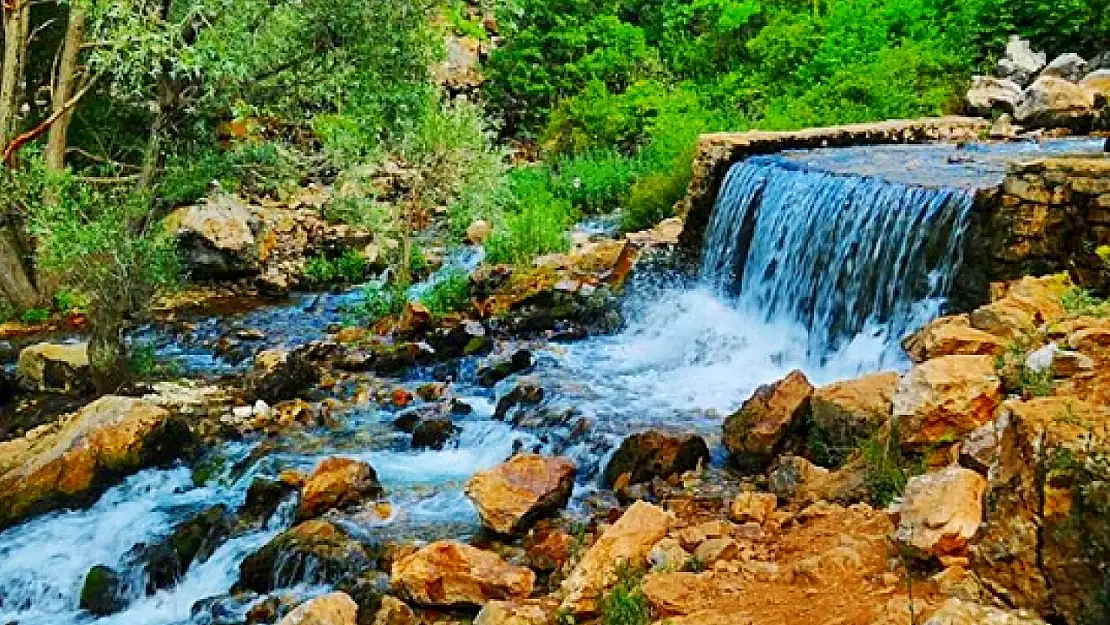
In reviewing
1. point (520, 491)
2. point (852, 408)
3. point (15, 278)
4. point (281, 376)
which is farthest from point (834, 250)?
point (15, 278)

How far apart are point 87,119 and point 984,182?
9793 mm

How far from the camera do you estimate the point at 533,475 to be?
5.91m

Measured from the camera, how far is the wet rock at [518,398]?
783cm

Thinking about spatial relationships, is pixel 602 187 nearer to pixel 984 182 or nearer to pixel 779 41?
pixel 779 41

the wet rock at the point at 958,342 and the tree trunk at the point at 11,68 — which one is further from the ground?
the tree trunk at the point at 11,68

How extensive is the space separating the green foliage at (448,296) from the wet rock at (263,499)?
4.47m

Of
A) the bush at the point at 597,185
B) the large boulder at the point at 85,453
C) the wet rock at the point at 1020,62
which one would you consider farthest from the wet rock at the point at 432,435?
the wet rock at the point at 1020,62

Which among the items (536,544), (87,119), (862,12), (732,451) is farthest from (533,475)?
(862,12)

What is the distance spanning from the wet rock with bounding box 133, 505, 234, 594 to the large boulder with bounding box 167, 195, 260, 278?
7120 millimetres

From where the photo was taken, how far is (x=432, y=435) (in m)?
7.31

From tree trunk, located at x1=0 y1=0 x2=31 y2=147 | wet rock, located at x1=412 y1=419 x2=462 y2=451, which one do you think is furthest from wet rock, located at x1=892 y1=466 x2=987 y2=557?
tree trunk, located at x1=0 y1=0 x2=31 y2=147

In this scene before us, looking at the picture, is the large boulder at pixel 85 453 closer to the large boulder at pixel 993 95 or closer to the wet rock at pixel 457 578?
the wet rock at pixel 457 578

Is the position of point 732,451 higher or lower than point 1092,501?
lower

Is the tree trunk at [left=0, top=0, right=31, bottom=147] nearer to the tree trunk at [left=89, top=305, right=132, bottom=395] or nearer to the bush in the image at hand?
the tree trunk at [left=89, top=305, right=132, bottom=395]
